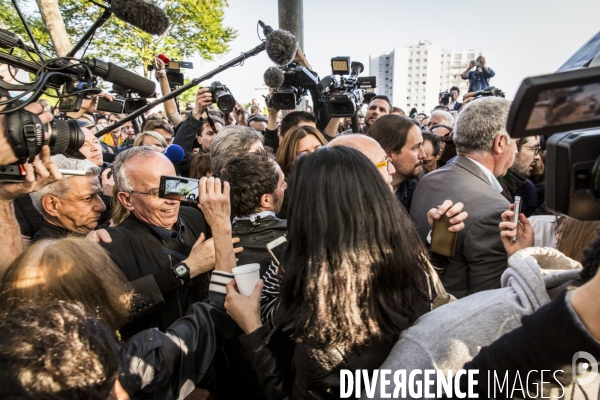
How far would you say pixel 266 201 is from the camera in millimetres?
2008

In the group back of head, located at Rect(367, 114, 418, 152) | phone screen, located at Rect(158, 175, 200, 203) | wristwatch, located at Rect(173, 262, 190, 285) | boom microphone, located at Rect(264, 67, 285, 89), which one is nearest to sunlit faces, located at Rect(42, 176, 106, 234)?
phone screen, located at Rect(158, 175, 200, 203)

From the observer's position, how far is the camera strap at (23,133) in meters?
1.33

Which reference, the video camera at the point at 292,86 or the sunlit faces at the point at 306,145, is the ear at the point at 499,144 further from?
the video camera at the point at 292,86

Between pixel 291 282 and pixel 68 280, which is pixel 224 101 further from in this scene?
pixel 291 282

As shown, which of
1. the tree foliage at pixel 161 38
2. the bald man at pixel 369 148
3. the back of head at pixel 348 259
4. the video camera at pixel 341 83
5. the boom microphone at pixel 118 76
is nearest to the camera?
the back of head at pixel 348 259

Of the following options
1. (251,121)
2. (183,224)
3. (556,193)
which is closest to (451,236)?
(556,193)

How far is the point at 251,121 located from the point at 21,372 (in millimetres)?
6823

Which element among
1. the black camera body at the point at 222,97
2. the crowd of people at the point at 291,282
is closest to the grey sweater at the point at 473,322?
the crowd of people at the point at 291,282

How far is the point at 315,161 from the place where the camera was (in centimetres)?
119

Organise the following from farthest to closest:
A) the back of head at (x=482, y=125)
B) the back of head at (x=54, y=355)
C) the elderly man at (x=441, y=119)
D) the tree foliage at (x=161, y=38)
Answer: the tree foliage at (x=161, y=38), the elderly man at (x=441, y=119), the back of head at (x=482, y=125), the back of head at (x=54, y=355)

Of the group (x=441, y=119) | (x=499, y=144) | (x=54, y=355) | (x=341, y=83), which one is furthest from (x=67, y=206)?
(x=441, y=119)

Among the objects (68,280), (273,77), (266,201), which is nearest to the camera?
(68,280)

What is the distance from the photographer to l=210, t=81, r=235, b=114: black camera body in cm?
366

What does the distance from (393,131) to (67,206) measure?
85.6 inches
